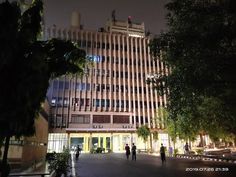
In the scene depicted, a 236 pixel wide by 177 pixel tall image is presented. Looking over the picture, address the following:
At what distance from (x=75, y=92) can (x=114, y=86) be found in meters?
10.1

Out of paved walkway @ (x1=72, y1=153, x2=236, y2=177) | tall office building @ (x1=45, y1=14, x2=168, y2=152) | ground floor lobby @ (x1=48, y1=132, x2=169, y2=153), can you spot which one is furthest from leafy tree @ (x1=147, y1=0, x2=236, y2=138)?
ground floor lobby @ (x1=48, y1=132, x2=169, y2=153)

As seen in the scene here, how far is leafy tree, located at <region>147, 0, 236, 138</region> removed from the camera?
33.6 ft

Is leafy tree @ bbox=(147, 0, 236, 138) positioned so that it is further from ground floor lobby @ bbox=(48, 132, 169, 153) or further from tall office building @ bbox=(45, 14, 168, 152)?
ground floor lobby @ bbox=(48, 132, 169, 153)

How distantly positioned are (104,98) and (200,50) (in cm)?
4713

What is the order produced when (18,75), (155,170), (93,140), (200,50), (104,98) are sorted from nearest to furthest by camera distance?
(18,75)
(200,50)
(155,170)
(93,140)
(104,98)

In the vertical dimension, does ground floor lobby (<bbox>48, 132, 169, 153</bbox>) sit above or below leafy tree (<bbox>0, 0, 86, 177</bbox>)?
below

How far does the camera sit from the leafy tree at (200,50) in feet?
33.6

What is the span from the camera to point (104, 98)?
2249 inches

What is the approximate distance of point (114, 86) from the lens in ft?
194

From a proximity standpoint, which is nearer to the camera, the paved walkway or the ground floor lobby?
the paved walkway

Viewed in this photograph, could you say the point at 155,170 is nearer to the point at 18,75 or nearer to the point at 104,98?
the point at 18,75

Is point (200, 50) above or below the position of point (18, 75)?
above

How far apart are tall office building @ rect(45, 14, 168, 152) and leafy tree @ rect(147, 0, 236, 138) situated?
35.9 m

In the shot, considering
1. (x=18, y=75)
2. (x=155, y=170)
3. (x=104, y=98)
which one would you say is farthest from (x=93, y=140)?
(x=18, y=75)
